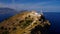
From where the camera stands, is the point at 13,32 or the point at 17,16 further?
the point at 17,16

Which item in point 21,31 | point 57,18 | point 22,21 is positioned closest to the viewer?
point 21,31

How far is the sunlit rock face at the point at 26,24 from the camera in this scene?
8008 mm

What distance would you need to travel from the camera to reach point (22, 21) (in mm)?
8500

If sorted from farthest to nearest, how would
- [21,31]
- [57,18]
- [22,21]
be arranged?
[57,18]
[22,21]
[21,31]

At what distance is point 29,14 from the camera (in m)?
8.67

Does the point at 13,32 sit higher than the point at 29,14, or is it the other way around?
the point at 29,14

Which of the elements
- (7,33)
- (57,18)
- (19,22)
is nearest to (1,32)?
(7,33)

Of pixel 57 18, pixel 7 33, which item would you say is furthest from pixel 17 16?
pixel 57 18

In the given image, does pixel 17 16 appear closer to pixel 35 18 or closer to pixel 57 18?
pixel 35 18

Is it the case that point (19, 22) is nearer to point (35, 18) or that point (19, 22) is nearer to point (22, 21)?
point (22, 21)

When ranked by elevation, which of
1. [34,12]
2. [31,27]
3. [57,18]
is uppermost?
[34,12]

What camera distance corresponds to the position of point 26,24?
8.28 metres

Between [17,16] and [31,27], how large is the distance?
4.37 ft

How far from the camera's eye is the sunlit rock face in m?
8.01
